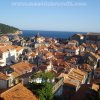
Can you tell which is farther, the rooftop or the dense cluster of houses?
the dense cluster of houses

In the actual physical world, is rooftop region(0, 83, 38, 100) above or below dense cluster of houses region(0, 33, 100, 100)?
above

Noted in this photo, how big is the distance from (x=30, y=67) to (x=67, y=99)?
599 inches

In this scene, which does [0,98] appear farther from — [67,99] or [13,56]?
[13,56]

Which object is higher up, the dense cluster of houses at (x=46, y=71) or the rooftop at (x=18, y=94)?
the rooftop at (x=18, y=94)

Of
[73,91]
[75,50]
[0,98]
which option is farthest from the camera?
[75,50]

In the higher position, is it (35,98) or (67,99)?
(35,98)

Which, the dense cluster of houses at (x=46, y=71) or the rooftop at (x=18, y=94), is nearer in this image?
A: the rooftop at (x=18, y=94)

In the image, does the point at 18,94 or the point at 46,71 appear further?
the point at 46,71

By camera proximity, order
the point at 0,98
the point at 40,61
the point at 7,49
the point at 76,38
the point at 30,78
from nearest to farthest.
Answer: the point at 0,98, the point at 30,78, the point at 40,61, the point at 7,49, the point at 76,38

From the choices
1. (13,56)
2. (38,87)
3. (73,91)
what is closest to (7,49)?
(13,56)

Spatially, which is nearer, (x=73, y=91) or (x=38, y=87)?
(x=38, y=87)

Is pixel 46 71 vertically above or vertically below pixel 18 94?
below

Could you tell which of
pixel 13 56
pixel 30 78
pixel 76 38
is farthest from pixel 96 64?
pixel 76 38

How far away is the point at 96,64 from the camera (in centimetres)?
5788
